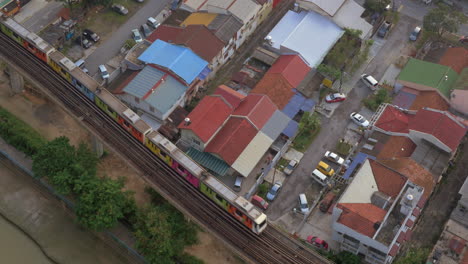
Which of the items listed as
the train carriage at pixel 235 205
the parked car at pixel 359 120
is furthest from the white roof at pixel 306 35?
the train carriage at pixel 235 205

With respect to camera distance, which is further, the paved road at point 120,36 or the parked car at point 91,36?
the parked car at point 91,36

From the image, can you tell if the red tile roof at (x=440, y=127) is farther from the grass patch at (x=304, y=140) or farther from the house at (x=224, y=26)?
the house at (x=224, y=26)

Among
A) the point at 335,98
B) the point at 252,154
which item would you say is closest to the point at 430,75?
the point at 335,98

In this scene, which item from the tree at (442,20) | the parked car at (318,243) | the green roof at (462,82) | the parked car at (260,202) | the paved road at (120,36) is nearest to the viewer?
the parked car at (318,243)

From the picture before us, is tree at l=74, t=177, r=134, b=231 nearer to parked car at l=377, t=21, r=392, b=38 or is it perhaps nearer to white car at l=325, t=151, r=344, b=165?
white car at l=325, t=151, r=344, b=165

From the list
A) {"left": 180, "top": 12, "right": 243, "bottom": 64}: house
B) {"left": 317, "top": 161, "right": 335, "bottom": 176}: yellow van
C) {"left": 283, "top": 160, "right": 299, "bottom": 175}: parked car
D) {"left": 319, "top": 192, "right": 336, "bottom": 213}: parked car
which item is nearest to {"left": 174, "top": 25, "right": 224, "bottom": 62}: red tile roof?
{"left": 180, "top": 12, "right": 243, "bottom": 64}: house

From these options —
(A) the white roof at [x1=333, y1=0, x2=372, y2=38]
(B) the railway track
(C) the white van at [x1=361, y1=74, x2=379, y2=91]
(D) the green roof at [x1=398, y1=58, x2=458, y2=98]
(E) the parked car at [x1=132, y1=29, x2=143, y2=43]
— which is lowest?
(B) the railway track
